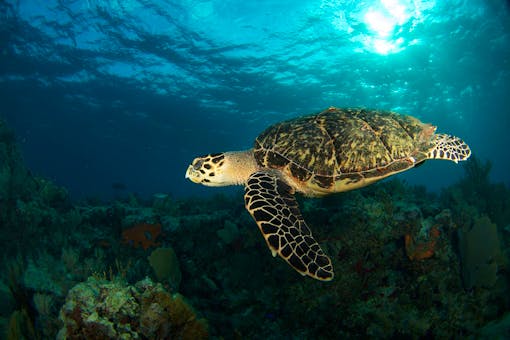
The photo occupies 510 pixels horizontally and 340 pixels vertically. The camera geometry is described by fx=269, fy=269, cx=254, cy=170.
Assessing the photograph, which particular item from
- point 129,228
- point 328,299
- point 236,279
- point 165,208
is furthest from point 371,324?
point 165,208

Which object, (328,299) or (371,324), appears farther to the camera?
(328,299)

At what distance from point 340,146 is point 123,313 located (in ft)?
11.2

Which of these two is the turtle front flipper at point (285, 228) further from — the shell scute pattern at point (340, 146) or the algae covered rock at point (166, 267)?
the algae covered rock at point (166, 267)

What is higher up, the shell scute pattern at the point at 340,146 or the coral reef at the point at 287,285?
the shell scute pattern at the point at 340,146

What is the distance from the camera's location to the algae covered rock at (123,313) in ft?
7.07

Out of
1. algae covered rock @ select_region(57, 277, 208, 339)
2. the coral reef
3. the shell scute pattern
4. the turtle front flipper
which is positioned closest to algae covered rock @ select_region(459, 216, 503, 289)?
the coral reef

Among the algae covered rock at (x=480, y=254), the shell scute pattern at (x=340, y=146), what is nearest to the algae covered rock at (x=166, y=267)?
the shell scute pattern at (x=340, y=146)

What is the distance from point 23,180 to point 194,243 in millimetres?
6408

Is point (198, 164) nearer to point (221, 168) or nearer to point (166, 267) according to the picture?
point (221, 168)

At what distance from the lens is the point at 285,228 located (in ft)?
9.80

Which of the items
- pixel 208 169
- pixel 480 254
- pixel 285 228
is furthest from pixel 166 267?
pixel 480 254

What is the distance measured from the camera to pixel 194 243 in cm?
633

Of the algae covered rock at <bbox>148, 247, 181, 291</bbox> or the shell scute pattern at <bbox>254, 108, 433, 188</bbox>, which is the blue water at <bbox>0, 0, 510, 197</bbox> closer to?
the algae covered rock at <bbox>148, 247, 181, 291</bbox>

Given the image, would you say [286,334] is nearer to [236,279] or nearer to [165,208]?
[236,279]
